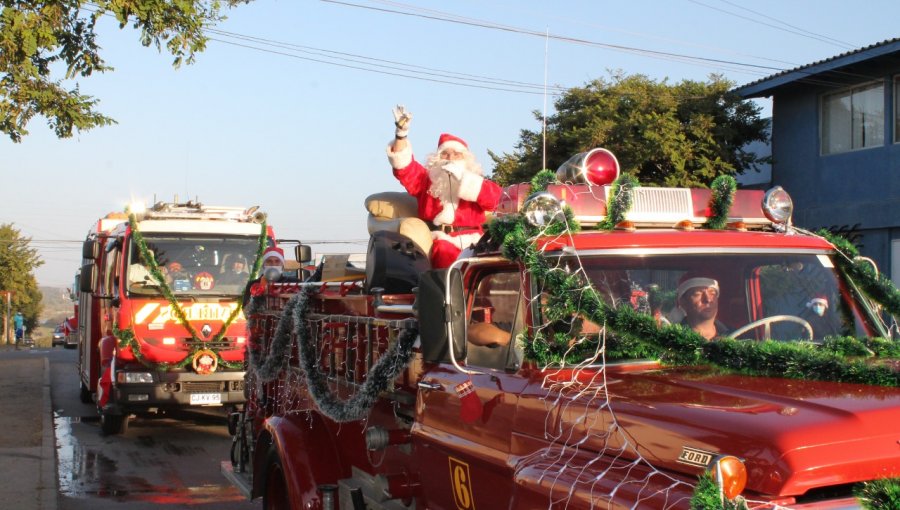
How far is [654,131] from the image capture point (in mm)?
17469

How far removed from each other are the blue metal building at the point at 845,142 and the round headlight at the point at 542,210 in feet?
47.0

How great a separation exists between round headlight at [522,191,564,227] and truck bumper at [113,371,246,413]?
28.0 ft

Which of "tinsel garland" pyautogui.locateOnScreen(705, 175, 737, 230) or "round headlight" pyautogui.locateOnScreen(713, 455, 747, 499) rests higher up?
"tinsel garland" pyautogui.locateOnScreen(705, 175, 737, 230)

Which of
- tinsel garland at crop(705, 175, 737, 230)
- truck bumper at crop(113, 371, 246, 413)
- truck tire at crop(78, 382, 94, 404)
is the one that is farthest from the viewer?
truck tire at crop(78, 382, 94, 404)

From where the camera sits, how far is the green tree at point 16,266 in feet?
187

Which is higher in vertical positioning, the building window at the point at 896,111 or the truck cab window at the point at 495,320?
the building window at the point at 896,111

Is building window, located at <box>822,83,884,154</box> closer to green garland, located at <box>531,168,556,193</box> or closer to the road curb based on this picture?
the road curb

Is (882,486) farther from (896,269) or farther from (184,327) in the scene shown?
(896,269)

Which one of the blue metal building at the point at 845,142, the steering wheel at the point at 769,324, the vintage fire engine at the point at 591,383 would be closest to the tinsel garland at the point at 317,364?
the vintage fire engine at the point at 591,383

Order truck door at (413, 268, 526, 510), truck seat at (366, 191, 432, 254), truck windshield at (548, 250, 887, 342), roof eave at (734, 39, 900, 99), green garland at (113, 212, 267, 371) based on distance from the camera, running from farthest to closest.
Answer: roof eave at (734, 39, 900, 99) < green garland at (113, 212, 267, 371) < truck seat at (366, 191, 432, 254) < truck windshield at (548, 250, 887, 342) < truck door at (413, 268, 526, 510)

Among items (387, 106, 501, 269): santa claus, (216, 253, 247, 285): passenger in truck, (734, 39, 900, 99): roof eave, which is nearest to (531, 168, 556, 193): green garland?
(387, 106, 501, 269): santa claus

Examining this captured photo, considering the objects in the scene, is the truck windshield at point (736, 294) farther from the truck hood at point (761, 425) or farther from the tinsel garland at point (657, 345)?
the truck hood at point (761, 425)

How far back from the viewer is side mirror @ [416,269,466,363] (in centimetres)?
370

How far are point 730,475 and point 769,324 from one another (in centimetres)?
149
